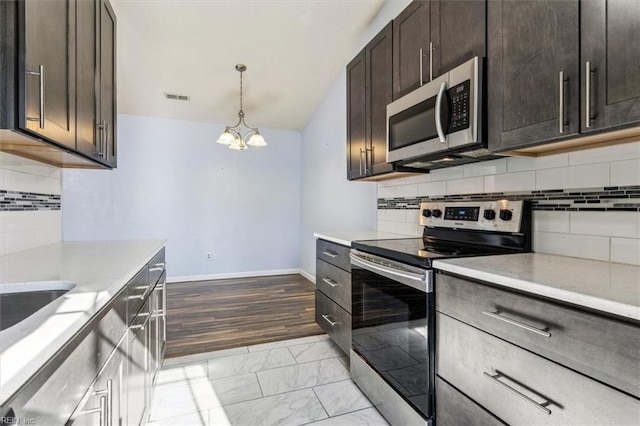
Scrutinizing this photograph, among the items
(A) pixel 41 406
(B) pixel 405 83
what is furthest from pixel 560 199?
(A) pixel 41 406

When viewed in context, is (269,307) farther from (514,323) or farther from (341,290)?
(514,323)

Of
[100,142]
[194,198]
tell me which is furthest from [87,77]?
[194,198]

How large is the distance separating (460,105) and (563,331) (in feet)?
3.67

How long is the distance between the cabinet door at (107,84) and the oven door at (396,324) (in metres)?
1.76

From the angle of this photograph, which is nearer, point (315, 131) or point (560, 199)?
point (560, 199)

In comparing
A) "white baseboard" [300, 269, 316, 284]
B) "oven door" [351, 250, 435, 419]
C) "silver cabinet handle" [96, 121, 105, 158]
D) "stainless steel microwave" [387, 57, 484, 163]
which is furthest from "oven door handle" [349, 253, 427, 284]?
"white baseboard" [300, 269, 316, 284]

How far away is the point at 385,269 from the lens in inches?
64.4

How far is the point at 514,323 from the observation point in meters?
0.98

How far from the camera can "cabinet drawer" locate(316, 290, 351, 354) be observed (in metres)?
2.20

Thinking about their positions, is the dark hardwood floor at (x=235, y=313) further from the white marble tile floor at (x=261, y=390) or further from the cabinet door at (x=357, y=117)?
the cabinet door at (x=357, y=117)

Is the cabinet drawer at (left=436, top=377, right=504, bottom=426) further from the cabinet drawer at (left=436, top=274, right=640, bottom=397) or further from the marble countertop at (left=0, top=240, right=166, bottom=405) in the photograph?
the marble countertop at (left=0, top=240, right=166, bottom=405)

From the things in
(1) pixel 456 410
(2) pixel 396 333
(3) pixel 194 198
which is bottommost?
(1) pixel 456 410

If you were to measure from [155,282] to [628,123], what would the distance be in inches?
90.9

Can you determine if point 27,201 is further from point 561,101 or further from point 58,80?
point 561,101
